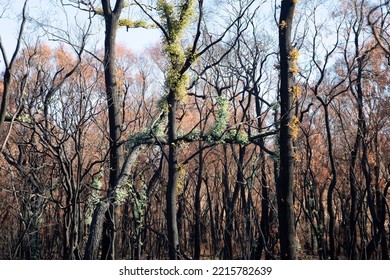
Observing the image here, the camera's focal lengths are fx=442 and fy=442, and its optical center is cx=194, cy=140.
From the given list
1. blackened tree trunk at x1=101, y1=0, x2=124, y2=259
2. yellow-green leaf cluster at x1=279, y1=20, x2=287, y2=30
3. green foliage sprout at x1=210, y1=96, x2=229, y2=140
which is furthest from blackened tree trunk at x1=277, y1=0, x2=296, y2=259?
blackened tree trunk at x1=101, y1=0, x2=124, y2=259

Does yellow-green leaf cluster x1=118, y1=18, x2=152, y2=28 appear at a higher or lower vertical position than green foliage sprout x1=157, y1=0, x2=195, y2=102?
higher

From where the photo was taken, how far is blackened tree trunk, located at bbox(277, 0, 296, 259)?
9.92 meters

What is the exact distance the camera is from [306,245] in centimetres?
2709

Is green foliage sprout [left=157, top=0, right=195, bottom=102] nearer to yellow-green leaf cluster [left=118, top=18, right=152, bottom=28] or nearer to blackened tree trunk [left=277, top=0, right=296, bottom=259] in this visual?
yellow-green leaf cluster [left=118, top=18, right=152, bottom=28]

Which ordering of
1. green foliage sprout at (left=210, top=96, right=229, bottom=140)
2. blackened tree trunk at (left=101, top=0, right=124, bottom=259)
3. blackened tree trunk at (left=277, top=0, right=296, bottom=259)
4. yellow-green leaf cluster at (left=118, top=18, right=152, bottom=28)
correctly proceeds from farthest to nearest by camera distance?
yellow-green leaf cluster at (left=118, top=18, right=152, bottom=28), green foliage sprout at (left=210, top=96, right=229, bottom=140), blackened tree trunk at (left=101, top=0, right=124, bottom=259), blackened tree trunk at (left=277, top=0, right=296, bottom=259)

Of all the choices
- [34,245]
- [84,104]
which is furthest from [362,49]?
[34,245]

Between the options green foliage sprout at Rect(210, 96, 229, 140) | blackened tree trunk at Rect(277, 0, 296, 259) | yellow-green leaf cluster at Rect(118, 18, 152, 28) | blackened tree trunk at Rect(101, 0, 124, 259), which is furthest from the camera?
yellow-green leaf cluster at Rect(118, 18, 152, 28)

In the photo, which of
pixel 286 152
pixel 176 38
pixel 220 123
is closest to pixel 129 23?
pixel 176 38

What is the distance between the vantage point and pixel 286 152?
10.2m

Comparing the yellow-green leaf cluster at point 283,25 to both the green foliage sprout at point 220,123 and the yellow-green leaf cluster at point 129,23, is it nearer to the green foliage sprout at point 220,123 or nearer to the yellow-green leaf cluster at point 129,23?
the green foliage sprout at point 220,123

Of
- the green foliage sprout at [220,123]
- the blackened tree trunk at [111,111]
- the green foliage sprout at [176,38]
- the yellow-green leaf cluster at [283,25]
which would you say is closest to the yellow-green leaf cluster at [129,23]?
the blackened tree trunk at [111,111]

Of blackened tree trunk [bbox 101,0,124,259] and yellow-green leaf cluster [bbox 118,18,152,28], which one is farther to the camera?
yellow-green leaf cluster [bbox 118,18,152,28]

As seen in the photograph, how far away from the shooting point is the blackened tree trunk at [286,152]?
992 centimetres

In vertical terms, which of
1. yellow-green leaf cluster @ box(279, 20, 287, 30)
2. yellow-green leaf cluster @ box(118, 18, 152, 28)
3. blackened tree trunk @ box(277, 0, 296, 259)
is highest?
yellow-green leaf cluster @ box(118, 18, 152, 28)
